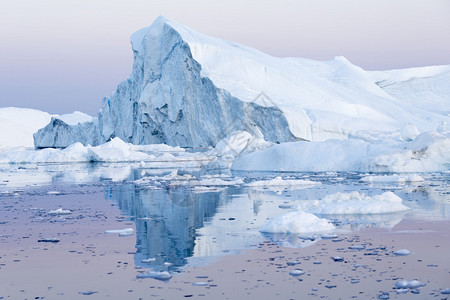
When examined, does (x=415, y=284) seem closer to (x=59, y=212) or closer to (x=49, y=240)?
(x=49, y=240)

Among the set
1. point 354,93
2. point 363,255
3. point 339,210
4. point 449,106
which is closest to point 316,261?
point 363,255

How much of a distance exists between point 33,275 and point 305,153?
12.5 metres

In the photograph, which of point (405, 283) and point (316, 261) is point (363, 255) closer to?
point (316, 261)

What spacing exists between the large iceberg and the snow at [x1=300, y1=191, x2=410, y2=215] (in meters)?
16.8

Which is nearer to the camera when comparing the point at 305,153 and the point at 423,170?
the point at 423,170

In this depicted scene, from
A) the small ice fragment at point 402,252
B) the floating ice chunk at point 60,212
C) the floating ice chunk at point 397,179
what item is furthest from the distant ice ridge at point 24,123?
the small ice fragment at point 402,252

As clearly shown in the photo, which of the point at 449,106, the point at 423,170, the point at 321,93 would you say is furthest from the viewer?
the point at 449,106

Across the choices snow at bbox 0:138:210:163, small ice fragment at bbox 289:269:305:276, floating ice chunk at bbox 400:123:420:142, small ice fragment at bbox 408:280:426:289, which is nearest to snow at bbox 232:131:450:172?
floating ice chunk at bbox 400:123:420:142

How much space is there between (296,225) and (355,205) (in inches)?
64.9

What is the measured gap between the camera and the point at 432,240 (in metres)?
5.50

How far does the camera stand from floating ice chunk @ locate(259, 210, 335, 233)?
605 centimetres

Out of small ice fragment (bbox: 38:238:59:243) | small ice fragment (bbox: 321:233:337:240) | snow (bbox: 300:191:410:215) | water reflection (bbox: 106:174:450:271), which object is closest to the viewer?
water reflection (bbox: 106:174:450:271)

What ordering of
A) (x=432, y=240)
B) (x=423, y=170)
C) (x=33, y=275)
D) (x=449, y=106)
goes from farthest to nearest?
(x=449, y=106)
(x=423, y=170)
(x=432, y=240)
(x=33, y=275)

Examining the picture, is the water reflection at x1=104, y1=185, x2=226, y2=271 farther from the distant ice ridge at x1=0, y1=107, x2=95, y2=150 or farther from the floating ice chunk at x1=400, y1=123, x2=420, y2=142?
the distant ice ridge at x1=0, y1=107, x2=95, y2=150
